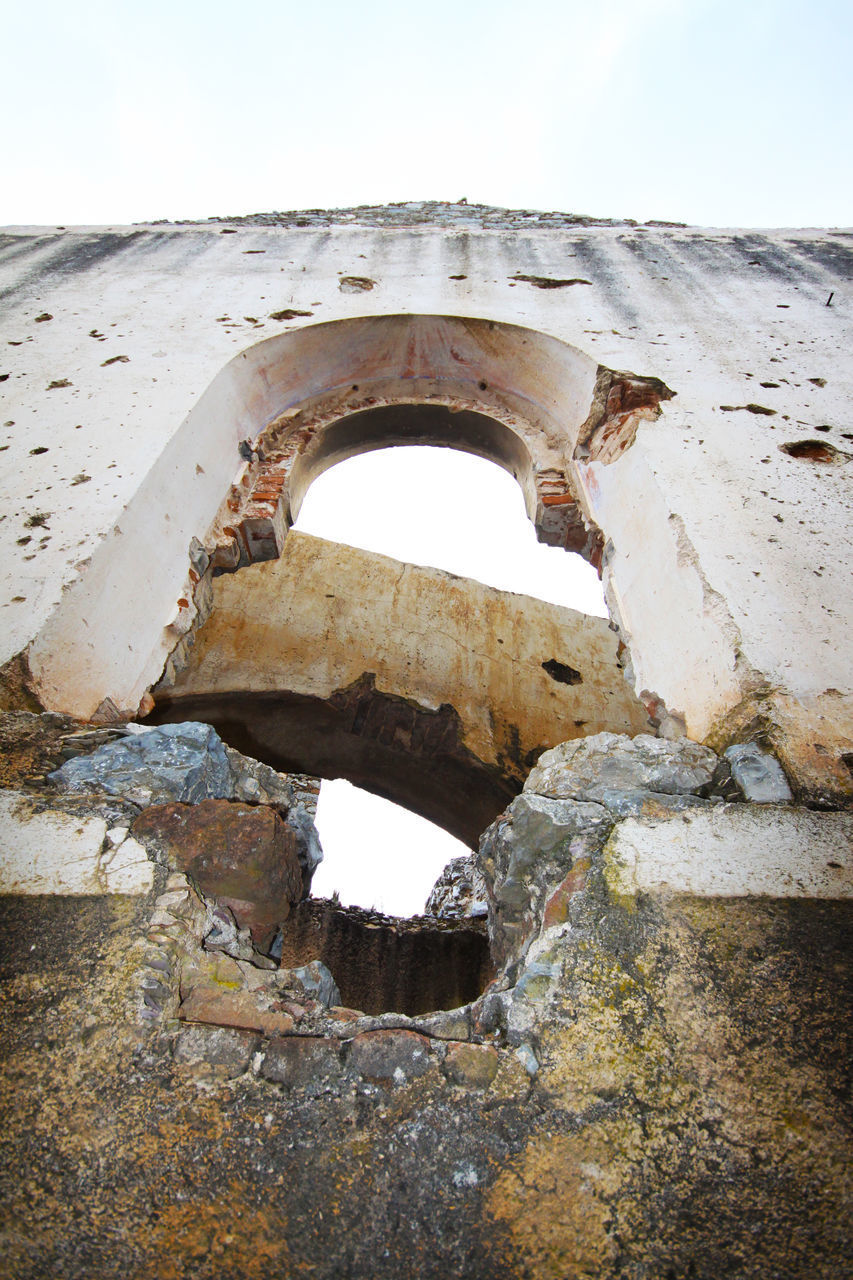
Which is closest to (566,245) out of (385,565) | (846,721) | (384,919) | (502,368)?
(502,368)

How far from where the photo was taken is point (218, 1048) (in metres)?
1.19

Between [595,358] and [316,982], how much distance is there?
2.95 meters

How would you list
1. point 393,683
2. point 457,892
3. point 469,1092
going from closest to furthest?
point 469,1092
point 393,683
point 457,892

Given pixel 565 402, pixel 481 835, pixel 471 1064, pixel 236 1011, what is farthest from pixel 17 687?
pixel 565 402

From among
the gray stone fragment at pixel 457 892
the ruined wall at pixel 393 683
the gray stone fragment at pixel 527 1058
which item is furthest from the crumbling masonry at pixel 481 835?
the gray stone fragment at pixel 457 892

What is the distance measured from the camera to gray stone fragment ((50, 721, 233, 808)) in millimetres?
1672

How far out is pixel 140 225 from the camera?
516 cm

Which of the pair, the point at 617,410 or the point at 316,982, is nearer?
the point at 316,982

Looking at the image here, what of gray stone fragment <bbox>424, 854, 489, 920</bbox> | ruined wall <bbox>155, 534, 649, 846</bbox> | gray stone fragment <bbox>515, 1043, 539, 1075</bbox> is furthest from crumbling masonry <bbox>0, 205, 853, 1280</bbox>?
gray stone fragment <bbox>424, 854, 489, 920</bbox>

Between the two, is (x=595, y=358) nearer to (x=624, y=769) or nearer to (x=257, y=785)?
(x=624, y=769)

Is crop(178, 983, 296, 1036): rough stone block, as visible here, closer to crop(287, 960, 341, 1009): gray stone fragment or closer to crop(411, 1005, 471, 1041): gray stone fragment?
crop(287, 960, 341, 1009): gray stone fragment

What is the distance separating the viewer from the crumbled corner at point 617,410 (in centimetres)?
292

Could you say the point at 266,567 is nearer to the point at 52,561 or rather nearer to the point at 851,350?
the point at 52,561

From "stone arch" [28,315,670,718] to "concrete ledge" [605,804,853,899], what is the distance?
150cm
